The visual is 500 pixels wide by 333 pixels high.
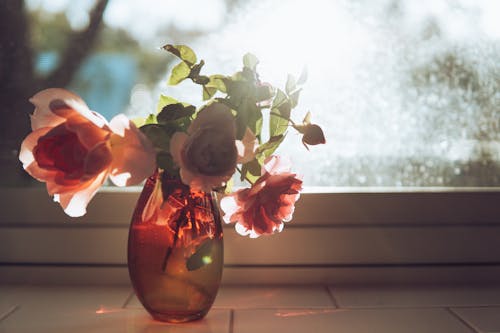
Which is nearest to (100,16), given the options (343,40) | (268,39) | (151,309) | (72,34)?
(72,34)

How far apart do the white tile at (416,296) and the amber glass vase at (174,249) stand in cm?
22

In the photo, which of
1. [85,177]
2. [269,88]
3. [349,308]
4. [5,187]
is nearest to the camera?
[85,177]

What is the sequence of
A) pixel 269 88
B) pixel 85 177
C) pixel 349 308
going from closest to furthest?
pixel 85 177, pixel 269 88, pixel 349 308

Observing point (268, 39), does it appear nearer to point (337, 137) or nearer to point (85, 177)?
point (337, 137)

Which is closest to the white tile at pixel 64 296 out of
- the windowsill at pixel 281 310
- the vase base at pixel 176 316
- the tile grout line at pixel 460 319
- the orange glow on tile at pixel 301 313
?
the windowsill at pixel 281 310

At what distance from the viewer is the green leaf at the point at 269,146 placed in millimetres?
699

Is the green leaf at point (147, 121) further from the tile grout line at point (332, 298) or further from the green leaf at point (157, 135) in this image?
the tile grout line at point (332, 298)

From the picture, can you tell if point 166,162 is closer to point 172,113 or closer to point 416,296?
point 172,113

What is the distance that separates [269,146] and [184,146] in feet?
0.40

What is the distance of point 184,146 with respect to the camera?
0.63m

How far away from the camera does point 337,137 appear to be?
100 cm

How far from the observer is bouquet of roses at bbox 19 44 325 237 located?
609mm

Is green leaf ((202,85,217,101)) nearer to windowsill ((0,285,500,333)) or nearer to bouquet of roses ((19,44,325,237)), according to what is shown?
bouquet of roses ((19,44,325,237))

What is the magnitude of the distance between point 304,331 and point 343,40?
1.58 ft
